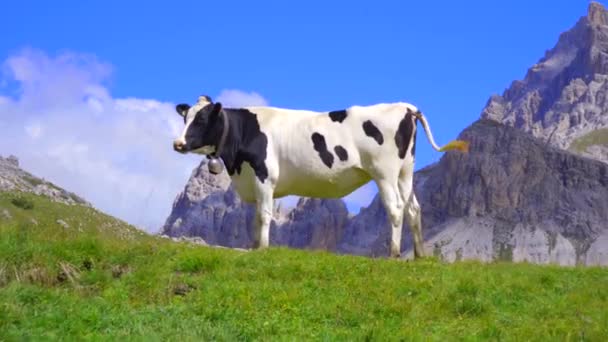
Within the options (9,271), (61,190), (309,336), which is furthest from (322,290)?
(61,190)

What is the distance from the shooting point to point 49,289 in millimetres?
11930

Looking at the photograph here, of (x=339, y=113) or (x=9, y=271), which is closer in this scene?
(x=9, y=271)

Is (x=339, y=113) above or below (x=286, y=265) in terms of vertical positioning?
above

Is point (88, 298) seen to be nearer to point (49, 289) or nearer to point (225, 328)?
point (49, 289)

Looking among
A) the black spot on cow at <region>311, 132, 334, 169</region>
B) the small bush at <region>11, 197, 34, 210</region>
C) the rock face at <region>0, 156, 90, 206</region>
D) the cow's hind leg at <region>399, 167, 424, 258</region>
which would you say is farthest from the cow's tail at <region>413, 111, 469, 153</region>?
the rock face at <region>0, 156, 90, 206</region>

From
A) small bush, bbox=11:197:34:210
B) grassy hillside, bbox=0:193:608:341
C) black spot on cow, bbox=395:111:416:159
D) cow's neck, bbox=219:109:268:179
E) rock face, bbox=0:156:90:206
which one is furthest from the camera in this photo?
rock face, bbox=0:156:90:206

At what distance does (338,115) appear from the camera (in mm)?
18188

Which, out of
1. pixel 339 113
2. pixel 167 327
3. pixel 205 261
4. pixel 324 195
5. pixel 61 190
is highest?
pixel 61 190

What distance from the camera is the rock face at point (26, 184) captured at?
134 m

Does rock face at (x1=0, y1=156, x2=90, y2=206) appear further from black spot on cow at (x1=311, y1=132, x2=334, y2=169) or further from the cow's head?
black spot on cow at (x1=311, y1=132, x2=334, y2=169)

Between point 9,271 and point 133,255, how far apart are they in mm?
1967

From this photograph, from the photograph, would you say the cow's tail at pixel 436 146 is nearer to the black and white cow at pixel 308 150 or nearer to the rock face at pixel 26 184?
the black and white cow at pixel 308 150

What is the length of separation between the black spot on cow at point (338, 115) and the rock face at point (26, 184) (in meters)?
113

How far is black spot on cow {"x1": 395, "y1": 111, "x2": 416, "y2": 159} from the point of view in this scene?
18.0 metres
